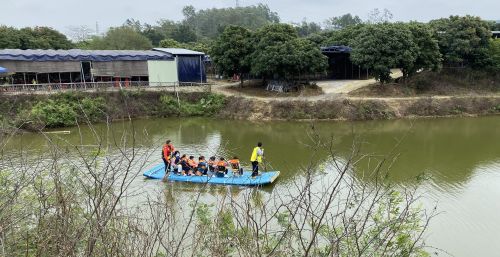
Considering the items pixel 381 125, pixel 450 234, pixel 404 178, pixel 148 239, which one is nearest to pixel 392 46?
pixel 381 125

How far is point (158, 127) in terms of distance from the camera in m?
22.4

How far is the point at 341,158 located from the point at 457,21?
57.8 ft

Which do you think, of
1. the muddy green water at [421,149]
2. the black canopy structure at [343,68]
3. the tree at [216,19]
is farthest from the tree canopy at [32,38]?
the tree at [216,19]

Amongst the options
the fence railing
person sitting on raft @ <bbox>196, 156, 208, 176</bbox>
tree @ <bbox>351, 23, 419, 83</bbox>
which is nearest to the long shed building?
the fence railing

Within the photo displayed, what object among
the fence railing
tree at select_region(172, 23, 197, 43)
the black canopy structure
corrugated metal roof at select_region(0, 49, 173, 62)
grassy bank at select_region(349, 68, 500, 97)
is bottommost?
grassy bank at select_region(349, 68, 500, 97)

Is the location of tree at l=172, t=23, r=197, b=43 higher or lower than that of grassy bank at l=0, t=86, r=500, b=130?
higher

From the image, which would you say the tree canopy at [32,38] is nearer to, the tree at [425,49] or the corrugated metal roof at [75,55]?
the corrugated metal roof at [75,55]

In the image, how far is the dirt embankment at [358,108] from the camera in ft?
77.3

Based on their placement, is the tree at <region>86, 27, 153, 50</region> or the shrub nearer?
the shrub

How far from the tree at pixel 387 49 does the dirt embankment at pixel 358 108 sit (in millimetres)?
2142

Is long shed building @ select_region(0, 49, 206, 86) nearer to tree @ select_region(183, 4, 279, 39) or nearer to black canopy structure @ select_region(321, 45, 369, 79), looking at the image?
black canopy structure @ select_region(321, 45, 369, 79)

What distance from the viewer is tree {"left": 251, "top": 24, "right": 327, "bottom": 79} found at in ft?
81.2

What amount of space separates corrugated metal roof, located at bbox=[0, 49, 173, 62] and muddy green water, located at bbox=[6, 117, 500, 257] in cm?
524

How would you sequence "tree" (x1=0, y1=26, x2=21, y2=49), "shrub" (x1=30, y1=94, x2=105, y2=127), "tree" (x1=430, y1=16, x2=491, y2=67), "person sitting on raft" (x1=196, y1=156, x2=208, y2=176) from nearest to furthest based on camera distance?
1. "person sitting on raft" (x1=196, y1=156, x2=208, y2=176)
2. "shrub" (x1=30, y1=94, x2=105, y2=127)
3. "tree" (x1=430, y1=16, x2=491, y2=67)
4. "tree" (x1=0, y1=26, x2=21, y2=49)
